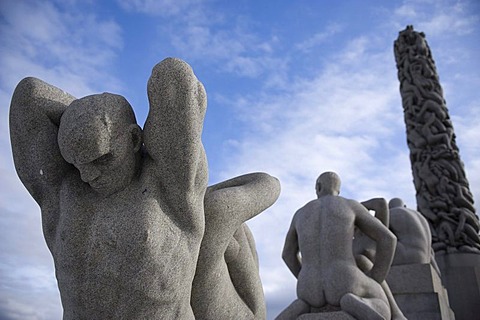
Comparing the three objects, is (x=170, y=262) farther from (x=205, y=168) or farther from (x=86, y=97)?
(x=86, y=97)

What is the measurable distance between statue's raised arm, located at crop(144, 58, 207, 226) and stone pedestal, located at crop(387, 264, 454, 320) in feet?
21.7

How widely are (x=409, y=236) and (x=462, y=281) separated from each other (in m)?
4.27

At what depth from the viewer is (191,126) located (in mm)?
2270

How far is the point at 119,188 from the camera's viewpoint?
2.33m

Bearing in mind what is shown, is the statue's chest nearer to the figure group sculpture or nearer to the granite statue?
the figure group sculpture

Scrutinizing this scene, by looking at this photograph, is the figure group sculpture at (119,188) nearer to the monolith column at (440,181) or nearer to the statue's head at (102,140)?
the statue's head at (102,140)

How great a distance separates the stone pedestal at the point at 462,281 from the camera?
1112 centimetres

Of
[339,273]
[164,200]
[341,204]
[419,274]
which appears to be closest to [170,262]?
[164,200]

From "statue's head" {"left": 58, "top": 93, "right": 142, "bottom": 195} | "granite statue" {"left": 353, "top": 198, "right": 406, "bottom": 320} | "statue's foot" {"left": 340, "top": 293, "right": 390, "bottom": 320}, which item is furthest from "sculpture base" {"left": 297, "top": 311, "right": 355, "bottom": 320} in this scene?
→ "statue's head" {"left": 58, "top": 93, "right": 142, "bottom": 195}

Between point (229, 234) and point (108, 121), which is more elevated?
point (108, 121)

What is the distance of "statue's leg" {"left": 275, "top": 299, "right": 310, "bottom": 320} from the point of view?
17.1ft

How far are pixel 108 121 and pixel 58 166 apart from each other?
42 cm

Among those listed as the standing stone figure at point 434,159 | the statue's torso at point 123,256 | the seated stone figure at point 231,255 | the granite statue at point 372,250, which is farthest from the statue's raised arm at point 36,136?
the standing stone figure at point 434,159

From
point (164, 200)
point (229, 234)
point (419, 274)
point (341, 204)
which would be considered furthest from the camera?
point (419, 274)
